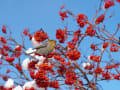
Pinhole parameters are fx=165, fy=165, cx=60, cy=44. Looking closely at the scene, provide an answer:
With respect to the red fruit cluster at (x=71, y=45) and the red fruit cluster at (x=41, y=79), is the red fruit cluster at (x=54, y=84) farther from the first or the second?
the red fruit cluster at (x=71, y=45)

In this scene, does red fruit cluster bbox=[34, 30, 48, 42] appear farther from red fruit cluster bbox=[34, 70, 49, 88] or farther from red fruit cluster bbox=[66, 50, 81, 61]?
red fruit cluster bbox=[34, 70, 49, 88]

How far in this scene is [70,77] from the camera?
426 centimetres

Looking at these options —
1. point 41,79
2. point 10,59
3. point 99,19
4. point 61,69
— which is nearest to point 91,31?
point 99,19

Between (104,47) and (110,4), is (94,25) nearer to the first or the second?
(104,47)

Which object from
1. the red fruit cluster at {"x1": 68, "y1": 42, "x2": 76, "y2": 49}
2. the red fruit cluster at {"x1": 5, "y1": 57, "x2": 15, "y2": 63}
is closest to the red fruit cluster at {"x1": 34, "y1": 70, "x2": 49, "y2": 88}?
the red fruit cluster at {"x1": 68, "y1": 42, "x2": 76, "y2": 49}

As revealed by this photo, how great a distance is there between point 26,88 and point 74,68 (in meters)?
1.61

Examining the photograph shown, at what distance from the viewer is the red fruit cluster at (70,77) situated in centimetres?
416

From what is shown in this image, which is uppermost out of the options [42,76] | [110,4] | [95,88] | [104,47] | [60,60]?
[110,4]

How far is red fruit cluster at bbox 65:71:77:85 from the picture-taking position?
4.16 m

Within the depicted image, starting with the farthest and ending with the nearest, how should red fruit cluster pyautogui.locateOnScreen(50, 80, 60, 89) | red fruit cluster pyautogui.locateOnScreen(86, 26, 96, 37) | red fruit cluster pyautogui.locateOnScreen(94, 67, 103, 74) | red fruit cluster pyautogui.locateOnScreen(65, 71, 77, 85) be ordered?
red fruit cluster pyautogui.locateOnScreen(94, 67, 103, 74)
red fruit cluster pyautogui.locateOnScreen(86, 26, 96, 37)
red fruit cluster pyautogui.locateOnScreen(65, 71, 77, 85)
red fruit cluster pyautogui.locateOnScreen(50, 80, 60, 89)

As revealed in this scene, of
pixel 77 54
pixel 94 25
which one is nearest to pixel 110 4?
pixel 94 25

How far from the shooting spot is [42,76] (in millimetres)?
3074

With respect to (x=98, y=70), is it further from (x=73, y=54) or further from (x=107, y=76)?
(x=73, y=54)

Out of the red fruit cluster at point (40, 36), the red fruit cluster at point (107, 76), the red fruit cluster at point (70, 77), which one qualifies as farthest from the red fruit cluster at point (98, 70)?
the red fruit cluster at point (40, 36)
